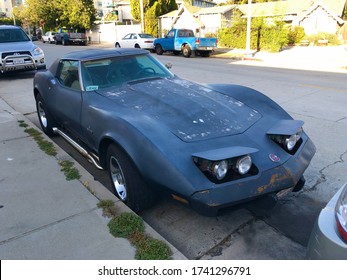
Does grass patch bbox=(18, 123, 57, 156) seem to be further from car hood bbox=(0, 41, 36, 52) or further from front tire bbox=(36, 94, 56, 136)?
car hood bbox=(0, 41, 36, 52)

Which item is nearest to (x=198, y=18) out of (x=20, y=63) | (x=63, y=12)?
(x=63, y=12)

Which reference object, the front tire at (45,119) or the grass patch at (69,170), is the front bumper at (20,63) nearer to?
the front tire at (45,119)

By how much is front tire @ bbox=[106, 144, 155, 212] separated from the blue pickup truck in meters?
18.3

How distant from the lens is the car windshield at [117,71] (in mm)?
3986

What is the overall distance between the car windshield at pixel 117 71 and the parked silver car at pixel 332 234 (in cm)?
287

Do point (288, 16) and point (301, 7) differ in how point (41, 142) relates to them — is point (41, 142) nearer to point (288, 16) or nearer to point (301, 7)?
point (288, 16)

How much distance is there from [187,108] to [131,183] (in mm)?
951

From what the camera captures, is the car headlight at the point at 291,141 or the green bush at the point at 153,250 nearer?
the green bush at the point at 153,250

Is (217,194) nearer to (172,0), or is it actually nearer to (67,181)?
(67,181)

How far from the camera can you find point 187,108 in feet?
10.7

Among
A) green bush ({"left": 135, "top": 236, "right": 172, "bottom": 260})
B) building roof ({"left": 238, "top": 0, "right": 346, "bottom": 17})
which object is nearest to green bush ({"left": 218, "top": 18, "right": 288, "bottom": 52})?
building roof ({"left": 238, "top": 0, "right": 346, "bottom": 17})

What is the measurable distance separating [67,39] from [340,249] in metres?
39.7

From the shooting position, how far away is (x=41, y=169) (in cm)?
413

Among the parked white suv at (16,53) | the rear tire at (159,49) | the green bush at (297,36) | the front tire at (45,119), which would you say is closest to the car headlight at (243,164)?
the front tire at (45,119)
